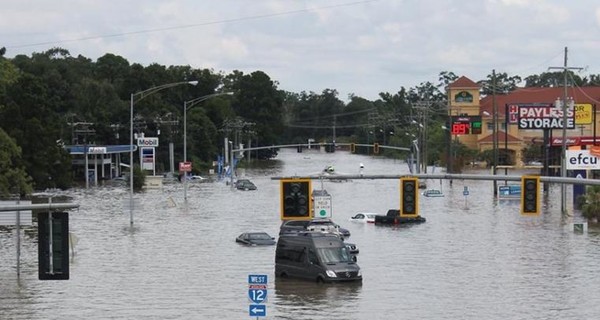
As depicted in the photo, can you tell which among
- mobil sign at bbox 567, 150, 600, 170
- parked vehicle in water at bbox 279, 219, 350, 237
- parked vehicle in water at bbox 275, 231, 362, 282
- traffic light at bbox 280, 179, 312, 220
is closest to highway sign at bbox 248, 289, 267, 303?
traffic light at bbox 280, 179, 312, 220

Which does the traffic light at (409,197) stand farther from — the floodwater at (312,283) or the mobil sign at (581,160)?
the mobil sign at (581,160)

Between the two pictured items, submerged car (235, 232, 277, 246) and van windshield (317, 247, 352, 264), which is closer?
van windshield (317, 247, 352, 264)

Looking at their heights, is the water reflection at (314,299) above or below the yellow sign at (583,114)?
below

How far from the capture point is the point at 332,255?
157 ft

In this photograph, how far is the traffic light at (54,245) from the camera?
2719 cm

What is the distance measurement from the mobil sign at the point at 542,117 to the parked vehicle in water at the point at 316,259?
231ft

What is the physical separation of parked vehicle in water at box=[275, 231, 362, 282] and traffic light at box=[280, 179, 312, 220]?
13242mm

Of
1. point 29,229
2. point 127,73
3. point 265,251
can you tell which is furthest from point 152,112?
point 265,251

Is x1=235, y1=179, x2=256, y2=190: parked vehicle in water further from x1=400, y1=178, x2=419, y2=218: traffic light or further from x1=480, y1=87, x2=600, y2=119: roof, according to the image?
x1=400, y1=178, x2=419, y2=218: traffic light

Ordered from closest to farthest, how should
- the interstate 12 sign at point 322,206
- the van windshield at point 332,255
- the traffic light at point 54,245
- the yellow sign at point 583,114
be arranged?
the traffic light at point 54,245
the van windshield at point 332,255
the interstate 12 sign at point 322,206
the yellow sign at point 583,114

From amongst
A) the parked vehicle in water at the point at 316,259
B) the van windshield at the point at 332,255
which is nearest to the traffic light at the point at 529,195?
the parked vehicle in water at the point at 316,259

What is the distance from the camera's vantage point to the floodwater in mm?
41188

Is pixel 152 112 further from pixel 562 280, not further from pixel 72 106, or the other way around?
pixel 562 280

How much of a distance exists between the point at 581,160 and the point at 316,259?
4618 centimetres
